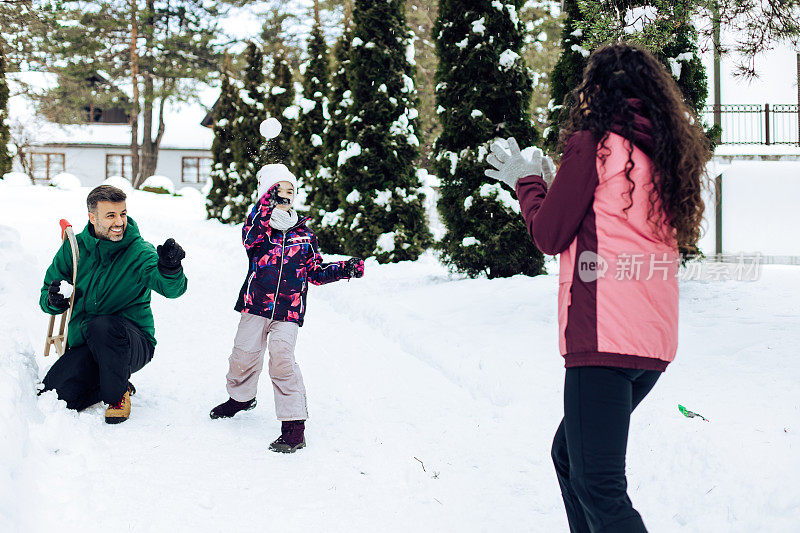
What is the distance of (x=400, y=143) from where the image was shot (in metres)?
12.6

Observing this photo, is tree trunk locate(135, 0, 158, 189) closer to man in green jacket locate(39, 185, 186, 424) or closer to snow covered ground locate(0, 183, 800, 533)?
snow covered ground locate(0, 183, 800, 533)

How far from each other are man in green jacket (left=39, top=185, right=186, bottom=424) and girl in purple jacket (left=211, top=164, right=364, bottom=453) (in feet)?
1.51

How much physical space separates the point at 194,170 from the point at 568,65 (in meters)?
34.3

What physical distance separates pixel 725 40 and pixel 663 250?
5.31 meters

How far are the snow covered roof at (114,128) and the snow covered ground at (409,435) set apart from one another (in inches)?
1094

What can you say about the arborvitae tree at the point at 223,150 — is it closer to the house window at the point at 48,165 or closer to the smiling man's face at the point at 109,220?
the smiling man's face at the point at 109,220

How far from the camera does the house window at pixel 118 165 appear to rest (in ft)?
129

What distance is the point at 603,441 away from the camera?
216cm

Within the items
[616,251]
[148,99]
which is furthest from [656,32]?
[148,99]

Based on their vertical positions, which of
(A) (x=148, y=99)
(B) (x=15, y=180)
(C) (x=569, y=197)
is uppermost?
(A) (x=148, y=99)

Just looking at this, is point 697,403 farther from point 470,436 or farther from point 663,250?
point 663,250

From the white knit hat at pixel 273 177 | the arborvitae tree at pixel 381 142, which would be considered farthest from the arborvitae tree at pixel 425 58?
the white knit hat at pixel 273 177

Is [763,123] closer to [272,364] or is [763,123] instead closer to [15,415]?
[272,364]

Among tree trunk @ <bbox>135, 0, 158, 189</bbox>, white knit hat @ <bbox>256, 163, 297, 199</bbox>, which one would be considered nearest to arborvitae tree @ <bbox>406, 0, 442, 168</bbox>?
tree trunk @ <bbox>135, 0, 158, 189</bbox>
